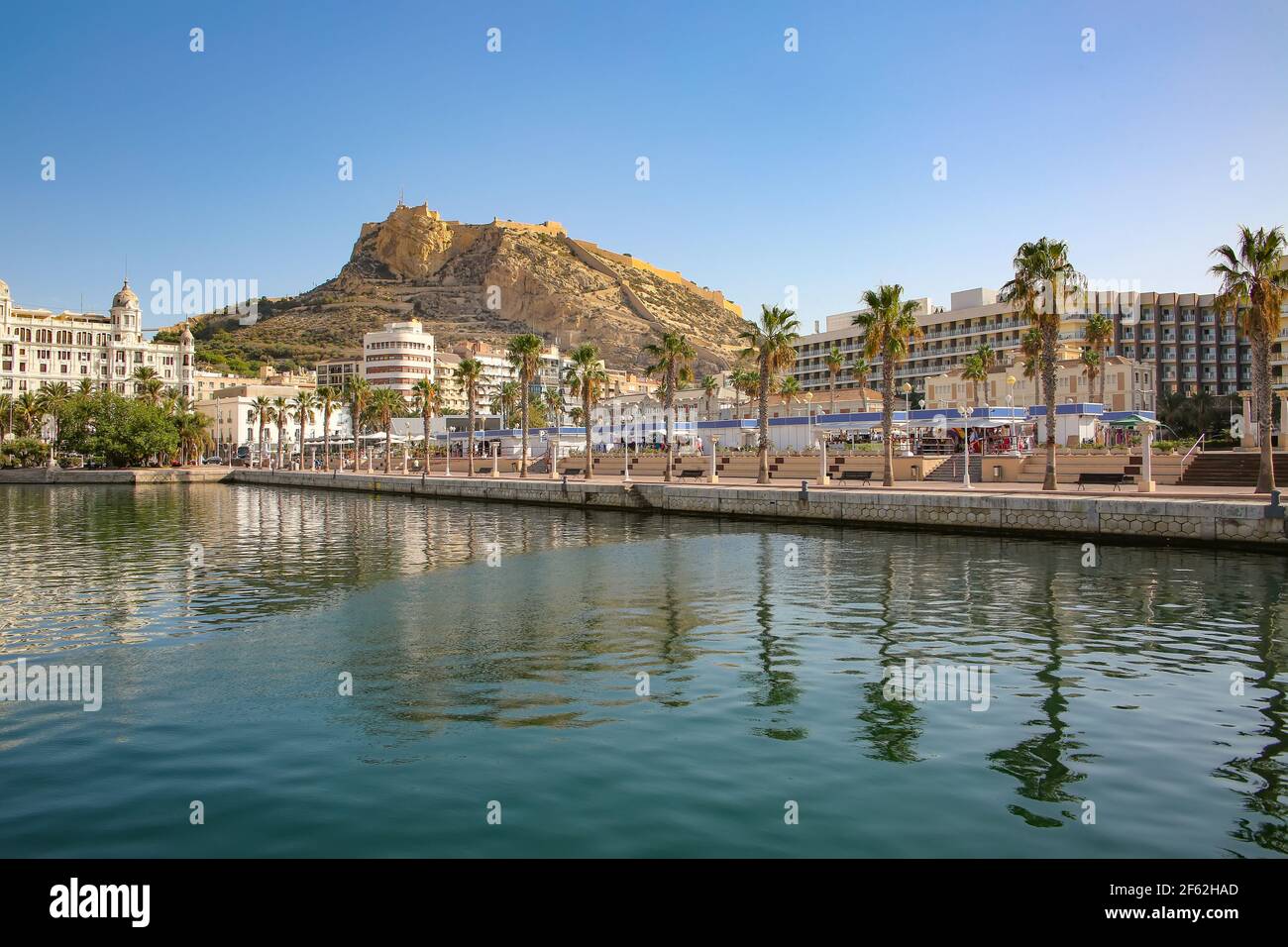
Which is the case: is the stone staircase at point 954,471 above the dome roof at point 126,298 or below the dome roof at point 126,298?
below

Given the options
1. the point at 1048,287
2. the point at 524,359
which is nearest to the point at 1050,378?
the point at 1048,287

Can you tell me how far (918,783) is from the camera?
9742mm

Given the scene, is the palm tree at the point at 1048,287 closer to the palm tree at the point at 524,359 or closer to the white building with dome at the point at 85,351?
the palm tree at the point at 524,359

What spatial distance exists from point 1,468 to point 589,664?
402 ft

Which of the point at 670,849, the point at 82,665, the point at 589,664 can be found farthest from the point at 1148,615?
the point at 82,665

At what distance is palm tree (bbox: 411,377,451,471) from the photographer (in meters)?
92.2

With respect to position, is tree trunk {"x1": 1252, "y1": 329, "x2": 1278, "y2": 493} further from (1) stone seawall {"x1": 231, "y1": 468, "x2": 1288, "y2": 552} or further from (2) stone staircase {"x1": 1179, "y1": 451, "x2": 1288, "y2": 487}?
(2) stone staircase {"x1": 1179, "y1": 451, "x2": 1288, "y2": 487}

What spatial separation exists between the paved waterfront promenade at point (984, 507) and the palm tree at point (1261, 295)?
118 inches

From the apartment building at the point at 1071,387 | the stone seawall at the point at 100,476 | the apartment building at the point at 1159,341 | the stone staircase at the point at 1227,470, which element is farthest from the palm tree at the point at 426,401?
the apartment building at the point at 1159,341

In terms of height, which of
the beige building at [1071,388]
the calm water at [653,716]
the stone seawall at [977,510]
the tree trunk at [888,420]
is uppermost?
the beige building at [1071,388]

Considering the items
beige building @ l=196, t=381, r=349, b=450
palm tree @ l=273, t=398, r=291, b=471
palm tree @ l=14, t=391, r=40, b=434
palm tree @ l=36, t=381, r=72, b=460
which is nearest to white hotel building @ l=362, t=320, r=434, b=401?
beige building @ l=196, t=381, r=349, b=450

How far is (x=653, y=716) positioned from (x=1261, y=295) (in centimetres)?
3633

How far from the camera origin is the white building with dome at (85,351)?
495 feet

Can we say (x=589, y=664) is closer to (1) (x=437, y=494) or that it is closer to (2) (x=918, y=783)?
(2) (x=918, y=783)
